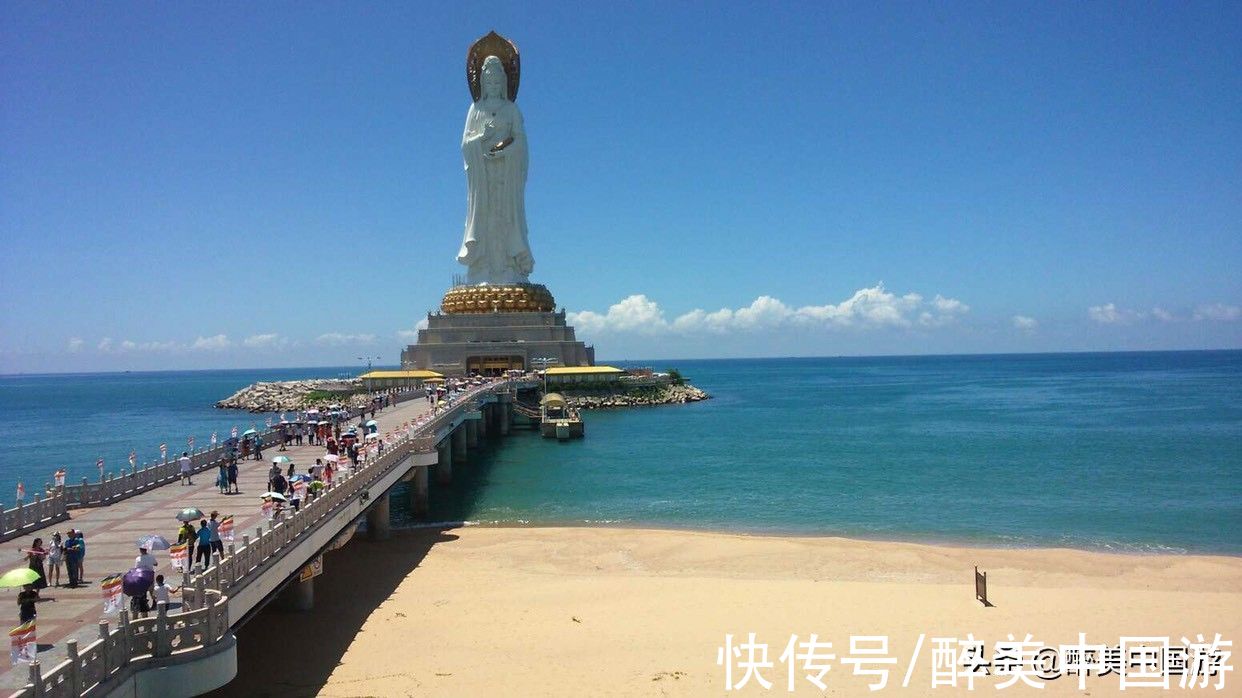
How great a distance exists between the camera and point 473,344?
56.3 m

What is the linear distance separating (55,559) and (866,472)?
89.1 feet

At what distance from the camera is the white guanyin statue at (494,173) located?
5778 centimetres

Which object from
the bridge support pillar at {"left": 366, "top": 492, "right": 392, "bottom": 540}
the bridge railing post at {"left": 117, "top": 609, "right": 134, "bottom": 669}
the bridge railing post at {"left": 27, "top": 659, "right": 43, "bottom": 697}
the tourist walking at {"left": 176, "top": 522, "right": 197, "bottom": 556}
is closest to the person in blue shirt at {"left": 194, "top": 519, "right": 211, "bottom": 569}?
the tourist walking at {"left": 176, "top": 522, "right": 197, "bottom": 556}

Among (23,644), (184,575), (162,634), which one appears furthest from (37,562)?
(23,644)

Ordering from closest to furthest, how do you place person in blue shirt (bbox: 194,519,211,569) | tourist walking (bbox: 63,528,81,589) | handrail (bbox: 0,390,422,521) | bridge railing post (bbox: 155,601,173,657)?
bridge railing post (bbox: 155,601,173,657) < tourist walking (bbox: 63,528,81,589) < person in blue shirt (bbox: 194,519,211,569) < handrail (bbox: 0,390,422,521)

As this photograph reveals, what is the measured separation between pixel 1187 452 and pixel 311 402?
48897mm

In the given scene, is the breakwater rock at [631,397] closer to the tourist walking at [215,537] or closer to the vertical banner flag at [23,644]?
the tourist walking at [215,537]

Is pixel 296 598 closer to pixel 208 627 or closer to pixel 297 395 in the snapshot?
pixel 208 627

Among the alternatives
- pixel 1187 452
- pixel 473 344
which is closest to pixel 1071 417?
pixel 1187 452

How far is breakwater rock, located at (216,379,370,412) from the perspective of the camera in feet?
183

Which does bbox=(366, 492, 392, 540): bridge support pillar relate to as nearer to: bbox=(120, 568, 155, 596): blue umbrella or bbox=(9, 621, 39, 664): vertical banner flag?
bbox=(120, 568, 155, 596): blue umbrella

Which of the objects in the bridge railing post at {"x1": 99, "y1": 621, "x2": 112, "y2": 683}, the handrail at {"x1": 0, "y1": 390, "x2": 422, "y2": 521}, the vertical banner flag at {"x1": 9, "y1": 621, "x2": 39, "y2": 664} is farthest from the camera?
the handrail at {"x1": 0, "y1": 390, "x2": 422, "y2": 521}

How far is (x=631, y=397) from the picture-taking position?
61406 millimetres

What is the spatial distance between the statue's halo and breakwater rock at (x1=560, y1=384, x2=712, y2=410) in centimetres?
2133
